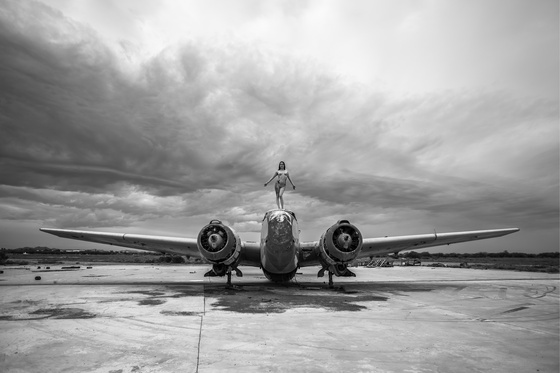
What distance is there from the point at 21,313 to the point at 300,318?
6.81 metres

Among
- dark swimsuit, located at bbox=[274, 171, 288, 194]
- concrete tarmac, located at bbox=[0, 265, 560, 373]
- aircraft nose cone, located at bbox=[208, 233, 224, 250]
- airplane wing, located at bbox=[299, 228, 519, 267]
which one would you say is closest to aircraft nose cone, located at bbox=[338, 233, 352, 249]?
airplane wing, located at bbox=[299, 228, 519, 267]

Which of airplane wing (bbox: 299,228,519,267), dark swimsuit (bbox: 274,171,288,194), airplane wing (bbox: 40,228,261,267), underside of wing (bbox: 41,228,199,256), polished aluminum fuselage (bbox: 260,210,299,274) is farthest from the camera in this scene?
airplane wing (bbox: 299,228,519,267)

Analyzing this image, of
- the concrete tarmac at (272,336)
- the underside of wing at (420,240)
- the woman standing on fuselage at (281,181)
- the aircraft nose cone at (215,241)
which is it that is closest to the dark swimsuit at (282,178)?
the woman standing on fuselage at (281,181)

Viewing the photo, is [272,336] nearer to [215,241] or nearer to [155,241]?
[215,241]

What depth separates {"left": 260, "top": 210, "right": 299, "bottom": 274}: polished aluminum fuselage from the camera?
13336mm

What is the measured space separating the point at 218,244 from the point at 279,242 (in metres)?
2.48

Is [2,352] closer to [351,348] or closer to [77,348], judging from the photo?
[77,348]

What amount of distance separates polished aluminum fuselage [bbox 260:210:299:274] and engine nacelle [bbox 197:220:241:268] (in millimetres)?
1313

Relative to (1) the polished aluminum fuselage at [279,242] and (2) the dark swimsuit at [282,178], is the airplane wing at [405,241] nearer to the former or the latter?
(1) the polished aluminum fuselage at [279,242]

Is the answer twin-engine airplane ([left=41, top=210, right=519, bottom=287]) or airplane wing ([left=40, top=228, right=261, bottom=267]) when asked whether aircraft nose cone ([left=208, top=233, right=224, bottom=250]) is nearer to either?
twin-engine airplane ([left=41, top=210, right=519, bottom=287])

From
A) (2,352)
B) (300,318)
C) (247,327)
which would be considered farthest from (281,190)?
(2,352)

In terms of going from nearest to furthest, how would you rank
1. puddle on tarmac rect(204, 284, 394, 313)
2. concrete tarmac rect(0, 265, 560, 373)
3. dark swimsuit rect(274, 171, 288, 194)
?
concrete tarmac rect(0, 265, 560, 373), puddle on tarmac rect(204, 284, 394, 313), dark swimsuit rect(274, 171, 288, 194)

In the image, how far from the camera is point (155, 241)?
16312 mm

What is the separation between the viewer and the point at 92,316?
25.7ft
